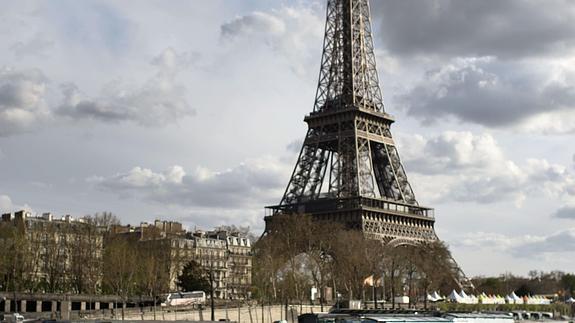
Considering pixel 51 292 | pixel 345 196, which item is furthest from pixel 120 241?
pixel 345 196

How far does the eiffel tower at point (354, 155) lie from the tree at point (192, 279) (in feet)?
34.1

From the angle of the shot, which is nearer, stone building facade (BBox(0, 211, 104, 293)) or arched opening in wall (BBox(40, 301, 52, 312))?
arched opening in wall (BBox(40, 301, 52, 312))

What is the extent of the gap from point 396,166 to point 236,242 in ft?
92.7

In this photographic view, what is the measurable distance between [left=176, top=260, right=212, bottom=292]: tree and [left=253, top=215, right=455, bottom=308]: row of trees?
5715 mm

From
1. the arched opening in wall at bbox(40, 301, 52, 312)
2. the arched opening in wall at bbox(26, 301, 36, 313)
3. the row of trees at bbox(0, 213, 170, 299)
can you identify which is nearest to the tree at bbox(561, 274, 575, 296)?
the row of trees at bbox(0, 213, 170, 299)

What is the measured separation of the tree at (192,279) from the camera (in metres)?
91.6

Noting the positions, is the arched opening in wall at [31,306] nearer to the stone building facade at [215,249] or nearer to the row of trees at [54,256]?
the row of trees at [54,256]

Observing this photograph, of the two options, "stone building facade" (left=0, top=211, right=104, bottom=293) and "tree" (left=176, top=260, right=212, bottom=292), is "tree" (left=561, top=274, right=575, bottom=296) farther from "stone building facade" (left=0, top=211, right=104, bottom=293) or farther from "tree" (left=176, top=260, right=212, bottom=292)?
"stone building facade" (left=0, top=211, right=104, bottom=293)

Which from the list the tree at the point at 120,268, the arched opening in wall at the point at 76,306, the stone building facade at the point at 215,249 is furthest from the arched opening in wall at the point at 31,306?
the stone building facade at the point at 215,249

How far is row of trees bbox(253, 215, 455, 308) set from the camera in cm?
8731

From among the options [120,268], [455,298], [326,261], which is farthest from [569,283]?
[120,268]

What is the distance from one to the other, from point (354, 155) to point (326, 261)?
1313 cm

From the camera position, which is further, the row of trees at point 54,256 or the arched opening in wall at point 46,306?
the row of trees at point 54,256

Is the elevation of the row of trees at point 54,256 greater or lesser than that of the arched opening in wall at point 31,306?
greater
